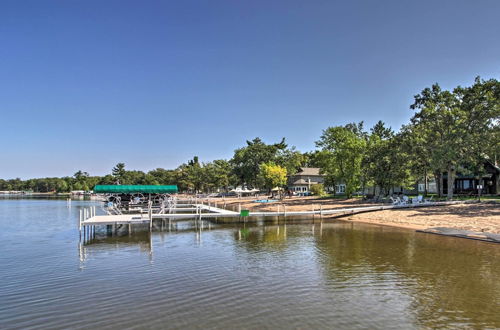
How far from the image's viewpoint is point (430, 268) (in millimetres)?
16875

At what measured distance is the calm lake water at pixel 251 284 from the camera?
35.0 ft

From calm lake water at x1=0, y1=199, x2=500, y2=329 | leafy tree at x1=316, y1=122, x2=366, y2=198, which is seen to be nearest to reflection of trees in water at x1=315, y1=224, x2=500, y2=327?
calm lake water at x1=0, y1=199, x2=500, y2=329

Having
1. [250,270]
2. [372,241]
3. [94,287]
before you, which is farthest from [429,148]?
[94,287]

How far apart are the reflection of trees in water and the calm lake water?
0.05 metres

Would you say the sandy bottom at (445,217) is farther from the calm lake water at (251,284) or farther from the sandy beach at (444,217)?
the calm lake water at (251,284)

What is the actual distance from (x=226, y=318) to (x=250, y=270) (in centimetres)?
585

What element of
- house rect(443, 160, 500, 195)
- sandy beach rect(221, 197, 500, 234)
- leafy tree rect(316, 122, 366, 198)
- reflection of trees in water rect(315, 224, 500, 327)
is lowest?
reflection of trees in water rect(315, 224, 500, 327)

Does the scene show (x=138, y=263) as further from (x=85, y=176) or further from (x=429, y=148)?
(x=85, y=176)

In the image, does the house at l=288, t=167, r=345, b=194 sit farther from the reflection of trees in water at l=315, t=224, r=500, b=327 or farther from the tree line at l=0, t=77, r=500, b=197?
the reflection of trees in water at l=315, t=224, r=500, b=327

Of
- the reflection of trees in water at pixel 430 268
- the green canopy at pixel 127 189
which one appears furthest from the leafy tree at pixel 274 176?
the reflection of trees in water at pixel 430 268

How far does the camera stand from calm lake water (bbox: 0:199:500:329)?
10680mm

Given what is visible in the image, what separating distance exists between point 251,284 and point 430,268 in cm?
908

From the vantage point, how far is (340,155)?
5297 cm

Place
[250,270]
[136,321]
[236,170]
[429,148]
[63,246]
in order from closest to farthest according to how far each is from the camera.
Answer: [136,321] → [250,270] → [63,246] → [429,148] → [236,170]
